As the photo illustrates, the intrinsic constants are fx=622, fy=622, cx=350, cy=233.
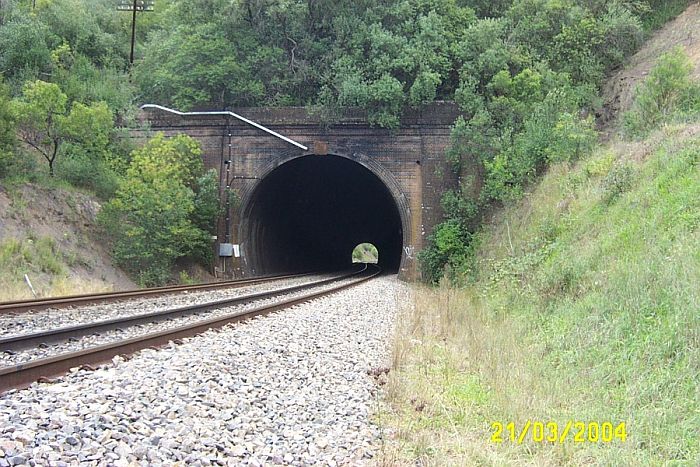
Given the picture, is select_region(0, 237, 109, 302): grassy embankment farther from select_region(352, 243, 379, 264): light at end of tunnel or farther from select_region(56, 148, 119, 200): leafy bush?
select_region(352, 243, 379, 264): light at end of tunnel

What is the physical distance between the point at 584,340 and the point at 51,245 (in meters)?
13.7

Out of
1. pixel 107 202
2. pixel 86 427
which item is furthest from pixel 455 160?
pixel 86 427

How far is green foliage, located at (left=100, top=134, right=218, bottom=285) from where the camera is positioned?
1792 centimetres

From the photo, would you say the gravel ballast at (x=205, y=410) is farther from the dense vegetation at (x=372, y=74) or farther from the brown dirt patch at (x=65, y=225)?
the dense vegetation at (x=372, y=74)

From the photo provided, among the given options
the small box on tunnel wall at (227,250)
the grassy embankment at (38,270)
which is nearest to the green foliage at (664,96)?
the small box on tunnel wall at (227,250)

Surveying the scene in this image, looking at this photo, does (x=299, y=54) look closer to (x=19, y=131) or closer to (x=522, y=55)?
(x=522, y=55)

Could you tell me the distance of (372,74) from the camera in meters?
21.8

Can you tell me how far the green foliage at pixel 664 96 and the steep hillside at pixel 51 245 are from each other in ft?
45.8

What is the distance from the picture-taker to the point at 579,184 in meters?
14.2

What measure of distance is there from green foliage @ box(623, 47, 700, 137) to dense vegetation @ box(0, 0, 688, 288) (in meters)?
1.56

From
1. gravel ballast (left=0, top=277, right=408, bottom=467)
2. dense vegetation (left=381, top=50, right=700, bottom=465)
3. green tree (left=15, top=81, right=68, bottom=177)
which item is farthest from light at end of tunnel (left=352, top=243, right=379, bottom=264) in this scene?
gravel ballast (left=0, top=277, right=408, bottom=467)

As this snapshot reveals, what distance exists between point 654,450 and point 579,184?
10.6 m

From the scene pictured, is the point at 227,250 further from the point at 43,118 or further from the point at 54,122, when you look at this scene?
the point at 43,118

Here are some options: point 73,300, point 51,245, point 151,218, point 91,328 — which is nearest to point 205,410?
point 91,328
